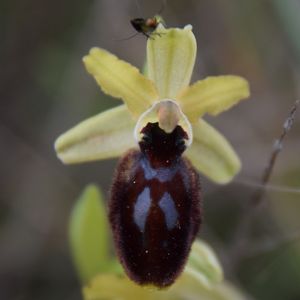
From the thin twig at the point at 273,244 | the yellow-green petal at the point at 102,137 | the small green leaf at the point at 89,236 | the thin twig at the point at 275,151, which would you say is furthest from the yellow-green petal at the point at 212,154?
the thin twig at the point at 273,244

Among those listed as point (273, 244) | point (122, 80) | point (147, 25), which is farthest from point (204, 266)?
point (273, 244)

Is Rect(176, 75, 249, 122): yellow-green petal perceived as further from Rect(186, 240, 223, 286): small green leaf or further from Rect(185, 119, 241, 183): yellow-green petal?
Rect(186, 240, 223, 286): small green leaf

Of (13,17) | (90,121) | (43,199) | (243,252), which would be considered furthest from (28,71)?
(90,121)

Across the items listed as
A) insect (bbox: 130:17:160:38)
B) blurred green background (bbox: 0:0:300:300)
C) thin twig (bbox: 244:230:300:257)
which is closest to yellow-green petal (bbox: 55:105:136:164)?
insect (bbox: 130:17:160:38)

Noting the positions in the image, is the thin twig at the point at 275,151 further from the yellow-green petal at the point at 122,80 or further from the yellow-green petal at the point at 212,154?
the yellow-green petal at the point at 122,80

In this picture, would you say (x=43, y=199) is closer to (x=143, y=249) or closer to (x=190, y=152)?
→ (x=190, y=152)

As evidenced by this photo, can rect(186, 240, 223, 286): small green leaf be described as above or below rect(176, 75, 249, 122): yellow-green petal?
below
